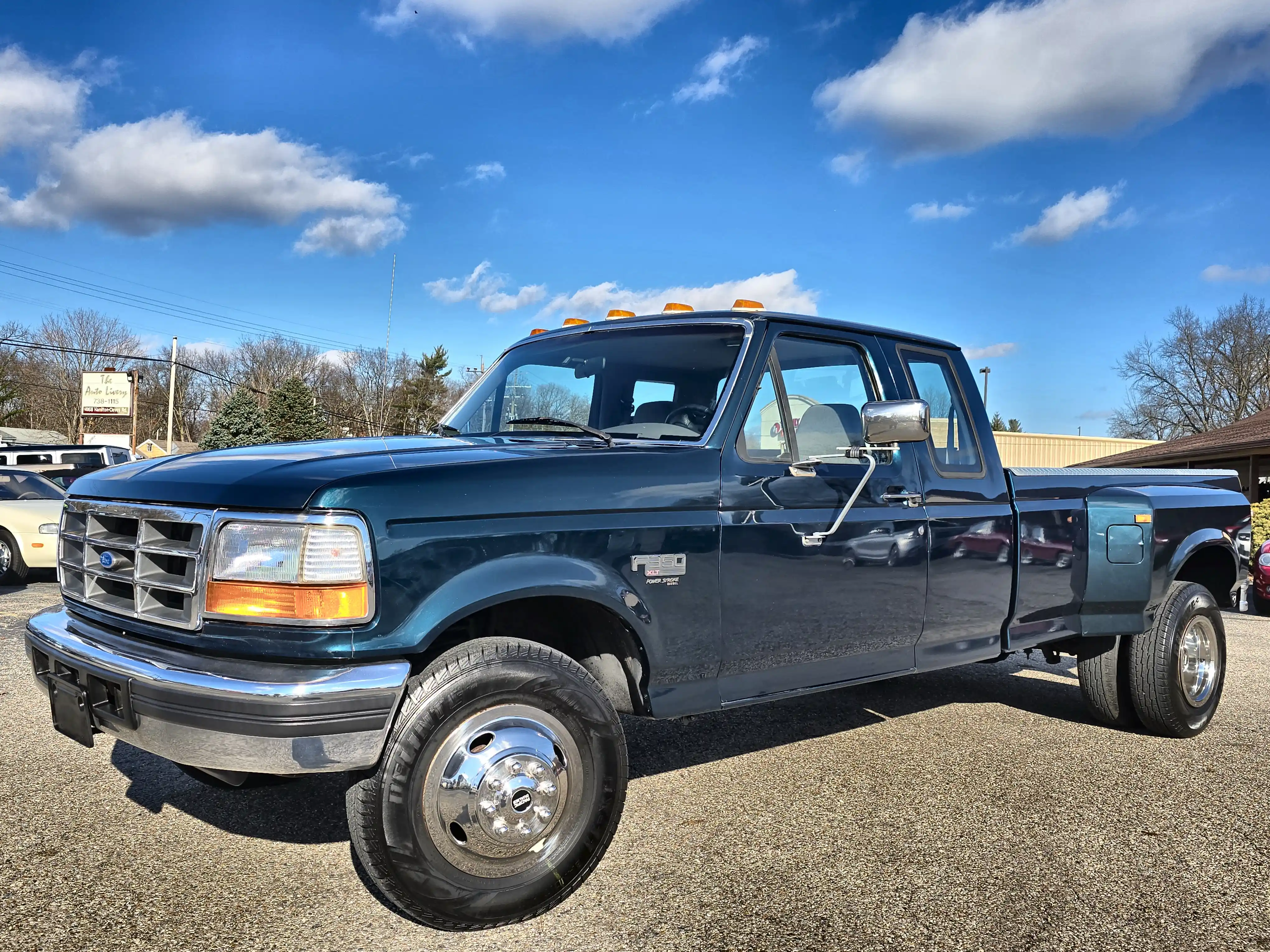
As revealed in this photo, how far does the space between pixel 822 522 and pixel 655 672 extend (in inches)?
37.0

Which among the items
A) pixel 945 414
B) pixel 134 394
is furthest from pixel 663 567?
pixel 134 394

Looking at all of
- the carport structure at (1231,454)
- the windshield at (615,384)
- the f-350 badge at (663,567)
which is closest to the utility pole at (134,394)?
the carport structure at (1231,454)

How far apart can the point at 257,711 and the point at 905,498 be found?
2715 millimetres

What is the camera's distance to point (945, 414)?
4.69 meters

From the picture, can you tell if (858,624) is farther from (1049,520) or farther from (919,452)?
(1049,520)

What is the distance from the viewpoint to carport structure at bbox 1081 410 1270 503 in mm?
22969

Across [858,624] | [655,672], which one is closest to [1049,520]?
[858,624]

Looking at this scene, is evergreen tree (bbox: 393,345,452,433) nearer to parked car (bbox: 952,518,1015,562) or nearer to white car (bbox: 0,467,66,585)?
white car (bbox: 0,467,66,585)

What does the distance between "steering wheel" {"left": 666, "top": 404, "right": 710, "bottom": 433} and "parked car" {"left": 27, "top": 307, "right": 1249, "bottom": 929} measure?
0.02 meters

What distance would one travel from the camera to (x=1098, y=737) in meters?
5.19

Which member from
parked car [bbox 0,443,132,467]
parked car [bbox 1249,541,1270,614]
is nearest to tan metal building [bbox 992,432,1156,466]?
parked car [bbox 1249,541,1270,614]

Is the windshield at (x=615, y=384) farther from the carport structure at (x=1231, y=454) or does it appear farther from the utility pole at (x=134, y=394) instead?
the utility pole at (x=134, y=394)

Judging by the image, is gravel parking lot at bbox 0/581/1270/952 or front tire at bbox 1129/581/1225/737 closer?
gravel parking lot at bbox 0/581/1270/952

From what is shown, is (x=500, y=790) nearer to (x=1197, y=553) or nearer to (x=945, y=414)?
(x=945, y=414)
